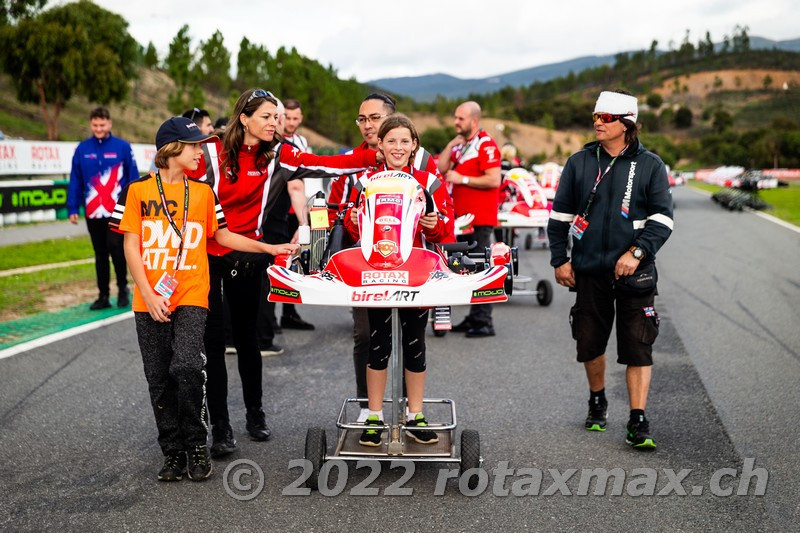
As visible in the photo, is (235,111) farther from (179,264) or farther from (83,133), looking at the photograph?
(83,133)

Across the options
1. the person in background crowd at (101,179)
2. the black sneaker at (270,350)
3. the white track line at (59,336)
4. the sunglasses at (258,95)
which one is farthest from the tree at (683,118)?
the sunglasses at (258,95)

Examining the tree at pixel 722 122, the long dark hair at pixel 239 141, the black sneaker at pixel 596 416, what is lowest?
the black sneaker at pixel 596 416

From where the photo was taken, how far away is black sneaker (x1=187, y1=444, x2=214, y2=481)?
5051 millimetres

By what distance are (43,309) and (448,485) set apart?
726cm

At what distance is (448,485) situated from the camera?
197 inches

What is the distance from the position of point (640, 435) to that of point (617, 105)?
216 cm

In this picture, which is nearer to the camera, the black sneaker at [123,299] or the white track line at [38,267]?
the black sneaker at [123,299]

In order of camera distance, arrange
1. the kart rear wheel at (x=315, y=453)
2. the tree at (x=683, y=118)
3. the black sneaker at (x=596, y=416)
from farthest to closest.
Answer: the tree at (x=683, y=118) → the black sneaker at (x=596, y=416) → the kart rear wheel at (x=315, y=453)

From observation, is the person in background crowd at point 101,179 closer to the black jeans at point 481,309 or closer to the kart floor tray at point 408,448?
the black jeans at point 481,309

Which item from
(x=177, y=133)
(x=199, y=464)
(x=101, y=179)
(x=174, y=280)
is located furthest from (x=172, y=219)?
(x=101, y=179)

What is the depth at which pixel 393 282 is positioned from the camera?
15.4 feet

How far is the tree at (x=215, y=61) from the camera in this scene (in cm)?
7350

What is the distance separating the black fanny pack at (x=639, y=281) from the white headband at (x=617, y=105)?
98cm

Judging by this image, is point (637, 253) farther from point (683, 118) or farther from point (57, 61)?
point (683, 118)
